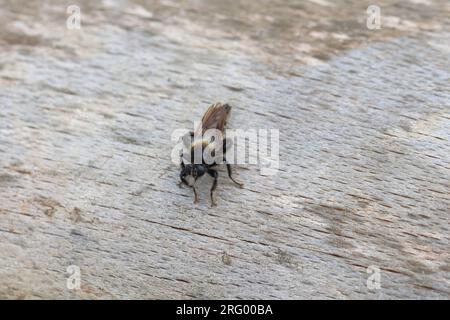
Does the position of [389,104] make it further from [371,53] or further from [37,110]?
[37,110]

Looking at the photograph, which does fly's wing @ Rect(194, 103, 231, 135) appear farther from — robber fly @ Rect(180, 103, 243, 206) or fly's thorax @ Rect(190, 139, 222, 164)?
fly's thorax @ Rect(190, 139, 222, 164)

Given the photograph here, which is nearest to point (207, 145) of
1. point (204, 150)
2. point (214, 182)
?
point (204, 150)

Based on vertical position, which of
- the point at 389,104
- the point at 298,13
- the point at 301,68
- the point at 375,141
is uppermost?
the point at 298,13

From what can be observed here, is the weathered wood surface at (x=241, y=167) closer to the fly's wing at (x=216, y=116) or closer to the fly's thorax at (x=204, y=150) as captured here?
the fly's wing at (x=216, y=116)

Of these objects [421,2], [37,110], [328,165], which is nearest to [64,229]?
[37,110]

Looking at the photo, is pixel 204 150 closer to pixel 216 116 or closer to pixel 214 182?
pixel 216 116

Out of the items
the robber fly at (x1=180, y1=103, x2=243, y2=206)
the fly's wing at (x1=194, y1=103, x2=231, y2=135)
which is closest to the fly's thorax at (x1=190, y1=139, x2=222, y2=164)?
the robber fly at (x1=180, y1=103, x2=243, y2=206)
